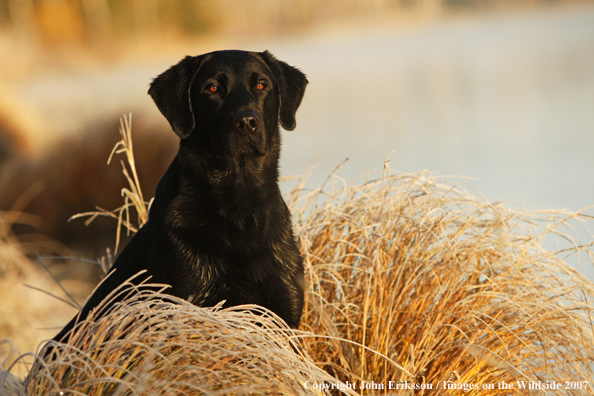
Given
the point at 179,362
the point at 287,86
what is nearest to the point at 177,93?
the point at 287,86

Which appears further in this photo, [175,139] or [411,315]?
[175,139]

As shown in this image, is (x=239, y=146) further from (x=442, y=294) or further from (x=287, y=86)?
(x=442, y=294)

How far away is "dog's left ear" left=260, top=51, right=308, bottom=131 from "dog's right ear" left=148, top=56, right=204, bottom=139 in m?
0.38

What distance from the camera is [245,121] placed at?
227 centimetres

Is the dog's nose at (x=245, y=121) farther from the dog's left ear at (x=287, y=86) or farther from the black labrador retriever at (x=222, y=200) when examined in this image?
the dog's left ear at (x=287, y=86)

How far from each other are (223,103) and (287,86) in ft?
1.39

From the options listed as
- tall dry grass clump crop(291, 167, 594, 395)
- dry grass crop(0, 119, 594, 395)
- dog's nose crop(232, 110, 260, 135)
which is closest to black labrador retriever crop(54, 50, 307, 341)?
dog's nose crop(232, 110, 260, 135)

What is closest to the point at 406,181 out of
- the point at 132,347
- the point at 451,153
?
the point at 132,347

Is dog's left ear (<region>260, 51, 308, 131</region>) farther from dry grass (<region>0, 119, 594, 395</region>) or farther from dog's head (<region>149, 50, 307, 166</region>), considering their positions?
dry grass (<region>0, 119, 594, 395</region>)

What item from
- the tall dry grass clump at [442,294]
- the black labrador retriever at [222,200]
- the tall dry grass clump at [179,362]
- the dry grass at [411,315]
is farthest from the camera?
the tall dry grass clump at [442,294]

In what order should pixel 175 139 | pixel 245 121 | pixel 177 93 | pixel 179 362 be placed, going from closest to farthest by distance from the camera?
pixel 179 362
pixel 245 121
pixel 177 93
pixel 175 139

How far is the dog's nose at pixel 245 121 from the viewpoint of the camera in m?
2.27

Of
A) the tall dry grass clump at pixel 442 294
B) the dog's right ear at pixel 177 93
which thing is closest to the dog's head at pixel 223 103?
the dog's right ear at pixel 177 93

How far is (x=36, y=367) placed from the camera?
181 cm
